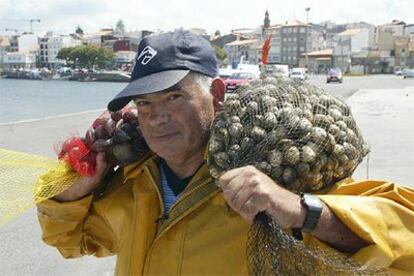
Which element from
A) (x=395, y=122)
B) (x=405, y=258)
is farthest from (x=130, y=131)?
(x=395, y=122)

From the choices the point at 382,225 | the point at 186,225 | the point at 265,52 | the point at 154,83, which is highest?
the point at 265,52

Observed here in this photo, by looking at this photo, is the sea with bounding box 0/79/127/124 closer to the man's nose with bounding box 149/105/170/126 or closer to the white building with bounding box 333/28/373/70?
the man's nose with bounding box 149/105/170/126

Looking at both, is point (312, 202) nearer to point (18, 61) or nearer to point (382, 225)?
point (382, 225)

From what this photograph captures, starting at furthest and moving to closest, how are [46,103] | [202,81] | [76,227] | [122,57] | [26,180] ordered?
[122,57]
[46,103]
[26,180]
[76,227]
[202,81]

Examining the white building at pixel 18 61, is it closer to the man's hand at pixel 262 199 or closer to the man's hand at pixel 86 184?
the man's hand at pixel 86 184

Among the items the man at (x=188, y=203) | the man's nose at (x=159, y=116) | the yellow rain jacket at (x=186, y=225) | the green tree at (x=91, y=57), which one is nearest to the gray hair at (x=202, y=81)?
the man at (x=188, y=203)

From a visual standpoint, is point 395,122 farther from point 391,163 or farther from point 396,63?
point 396,63

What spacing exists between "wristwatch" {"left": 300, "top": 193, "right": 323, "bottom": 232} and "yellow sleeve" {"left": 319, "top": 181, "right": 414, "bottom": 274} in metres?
0.03

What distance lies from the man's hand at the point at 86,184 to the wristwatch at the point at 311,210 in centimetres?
91

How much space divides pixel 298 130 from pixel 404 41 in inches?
4747

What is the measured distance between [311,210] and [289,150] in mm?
176

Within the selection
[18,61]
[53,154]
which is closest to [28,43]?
[18,61]

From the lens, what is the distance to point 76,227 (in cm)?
206

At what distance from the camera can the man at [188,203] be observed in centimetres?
129
